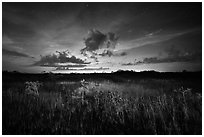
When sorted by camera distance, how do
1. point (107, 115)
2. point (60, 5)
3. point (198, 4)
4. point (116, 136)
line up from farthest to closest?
point (60, 5), point (198, 4), point (107, 115), point (116, 136)

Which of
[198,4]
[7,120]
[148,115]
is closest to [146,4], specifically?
[198,4]

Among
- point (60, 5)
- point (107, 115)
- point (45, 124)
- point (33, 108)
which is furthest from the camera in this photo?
point (60, 5)

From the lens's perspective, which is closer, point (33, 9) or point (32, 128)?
point (32, 128)

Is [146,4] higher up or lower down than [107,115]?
higher up

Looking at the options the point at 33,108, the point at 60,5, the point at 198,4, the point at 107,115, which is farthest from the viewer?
the point at 60,5

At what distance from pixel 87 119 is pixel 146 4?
354 centimetres

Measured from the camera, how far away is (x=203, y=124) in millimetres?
2951

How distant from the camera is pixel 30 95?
173 inches

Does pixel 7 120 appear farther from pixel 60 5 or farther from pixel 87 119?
pixel 60 5

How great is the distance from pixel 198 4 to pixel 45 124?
4548 mm

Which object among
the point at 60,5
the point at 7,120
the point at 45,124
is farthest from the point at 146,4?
the point at 7,120

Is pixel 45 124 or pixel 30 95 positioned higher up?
pixel 30 95

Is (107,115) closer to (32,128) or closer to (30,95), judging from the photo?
(32,128)

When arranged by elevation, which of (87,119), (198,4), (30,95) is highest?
(198,4)
